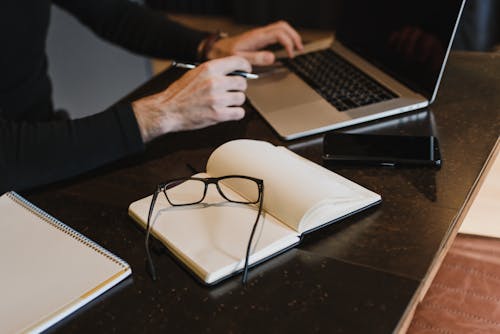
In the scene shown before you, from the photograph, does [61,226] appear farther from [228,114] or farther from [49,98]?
[49,98]

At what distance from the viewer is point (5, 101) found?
143 centimetres

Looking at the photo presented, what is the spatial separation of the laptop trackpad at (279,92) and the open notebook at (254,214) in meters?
0.27

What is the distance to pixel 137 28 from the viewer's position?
1.55m

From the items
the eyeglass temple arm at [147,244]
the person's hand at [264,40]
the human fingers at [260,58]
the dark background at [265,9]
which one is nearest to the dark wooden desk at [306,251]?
the eyeglass temple arm at [147,244]

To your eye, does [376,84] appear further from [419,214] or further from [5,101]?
[5,101]

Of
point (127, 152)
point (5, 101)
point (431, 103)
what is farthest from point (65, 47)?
point (431, 103)

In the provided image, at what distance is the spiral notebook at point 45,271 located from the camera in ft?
2.15

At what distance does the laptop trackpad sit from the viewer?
111 centimetres

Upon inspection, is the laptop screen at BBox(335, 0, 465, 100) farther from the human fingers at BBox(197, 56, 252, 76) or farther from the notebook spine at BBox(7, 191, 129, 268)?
the notebook spine at BBox(7, 191, 129, 268)

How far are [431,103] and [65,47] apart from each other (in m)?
1.46

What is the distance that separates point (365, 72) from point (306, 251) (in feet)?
1.87

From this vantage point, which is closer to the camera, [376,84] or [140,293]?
[140,293]

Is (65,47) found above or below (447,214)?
below

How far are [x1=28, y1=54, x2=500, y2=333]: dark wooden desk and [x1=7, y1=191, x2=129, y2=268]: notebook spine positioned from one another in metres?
0.03
